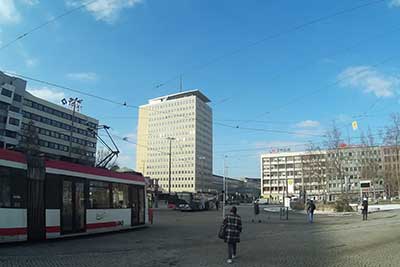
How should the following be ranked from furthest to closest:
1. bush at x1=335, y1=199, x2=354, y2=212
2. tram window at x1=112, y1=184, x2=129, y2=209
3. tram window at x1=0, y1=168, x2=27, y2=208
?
bush at x1=335, y1=199, x2=354, y2=212 → tram window at x1=112, y1=184, x2=129, y2=209 → tram window at x1=0, y1=168, x2=27, y2=208

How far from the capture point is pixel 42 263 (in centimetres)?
1101

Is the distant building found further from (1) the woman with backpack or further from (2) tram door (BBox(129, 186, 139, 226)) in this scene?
(1) the woman with backpack

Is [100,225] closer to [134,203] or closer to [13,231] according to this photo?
[134,203]

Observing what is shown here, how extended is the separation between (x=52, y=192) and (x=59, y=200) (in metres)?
0.45

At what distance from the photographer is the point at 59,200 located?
1655 centimetres

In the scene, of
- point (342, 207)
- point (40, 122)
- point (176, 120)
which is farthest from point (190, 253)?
point (40, 122)

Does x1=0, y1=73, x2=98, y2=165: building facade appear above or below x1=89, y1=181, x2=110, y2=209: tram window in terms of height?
above

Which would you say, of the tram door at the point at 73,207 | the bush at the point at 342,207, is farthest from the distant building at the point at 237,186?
the tram door at the point at 73,207

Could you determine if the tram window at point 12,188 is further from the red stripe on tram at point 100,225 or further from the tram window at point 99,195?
the red stripe on tram at point 100,225

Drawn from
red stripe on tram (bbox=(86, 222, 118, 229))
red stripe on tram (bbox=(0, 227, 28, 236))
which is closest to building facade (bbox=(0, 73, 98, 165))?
red stripe on tram (bbox=(86, 222, 118, 229))

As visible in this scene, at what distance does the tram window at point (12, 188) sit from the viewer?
14289 mm

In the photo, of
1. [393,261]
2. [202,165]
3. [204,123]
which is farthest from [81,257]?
[202,165]

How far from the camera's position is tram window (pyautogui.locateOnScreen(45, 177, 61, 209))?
16047 mm

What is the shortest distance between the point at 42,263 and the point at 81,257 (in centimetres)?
145
